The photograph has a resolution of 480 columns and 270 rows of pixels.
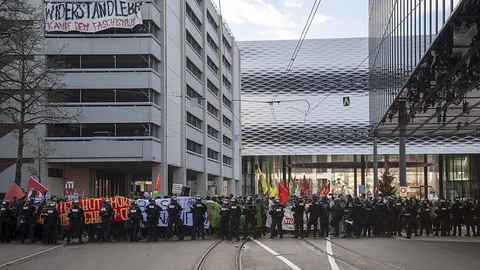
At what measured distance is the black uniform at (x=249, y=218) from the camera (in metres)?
25.8

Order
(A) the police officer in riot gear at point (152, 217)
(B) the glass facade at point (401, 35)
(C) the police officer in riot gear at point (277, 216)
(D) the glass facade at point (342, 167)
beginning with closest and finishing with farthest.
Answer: (B) the glass facade at point (401, 35) < (A) the police officer in riot gear at point (152, 217) < (C) the police officer in riot gear at point (277, 216) < (D) the glass facade at point (342, 167)

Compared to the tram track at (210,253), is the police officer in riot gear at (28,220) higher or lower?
Answer: higher

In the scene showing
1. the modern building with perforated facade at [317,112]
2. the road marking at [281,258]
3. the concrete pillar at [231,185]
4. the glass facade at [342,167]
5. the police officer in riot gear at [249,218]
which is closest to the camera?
the road marking at [281,258]

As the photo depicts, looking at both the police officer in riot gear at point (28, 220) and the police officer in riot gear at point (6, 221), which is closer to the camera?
the police officer in riot gear at point (28, 220)

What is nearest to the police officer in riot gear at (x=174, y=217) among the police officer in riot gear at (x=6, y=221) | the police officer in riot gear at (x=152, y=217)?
the police officer in riot gear at (x=152, y=217)

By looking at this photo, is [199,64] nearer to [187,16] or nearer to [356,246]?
[187,16]

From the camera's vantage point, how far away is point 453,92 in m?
26.0

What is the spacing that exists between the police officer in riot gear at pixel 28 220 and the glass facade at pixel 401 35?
15.3 metres

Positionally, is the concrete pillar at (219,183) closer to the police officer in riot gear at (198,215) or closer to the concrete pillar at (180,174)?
the concrete pillar at (180,174)

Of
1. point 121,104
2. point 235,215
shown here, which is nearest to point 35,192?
point 235,215

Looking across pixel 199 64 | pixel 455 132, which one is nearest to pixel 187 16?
pixel 199 64

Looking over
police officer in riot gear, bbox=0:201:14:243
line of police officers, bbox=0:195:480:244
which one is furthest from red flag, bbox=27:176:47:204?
police officer in riot gear, bbox=0:201:14:243

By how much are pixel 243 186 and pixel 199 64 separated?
41.3 meters

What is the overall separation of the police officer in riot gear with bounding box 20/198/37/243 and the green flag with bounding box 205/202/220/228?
22.7 feet
